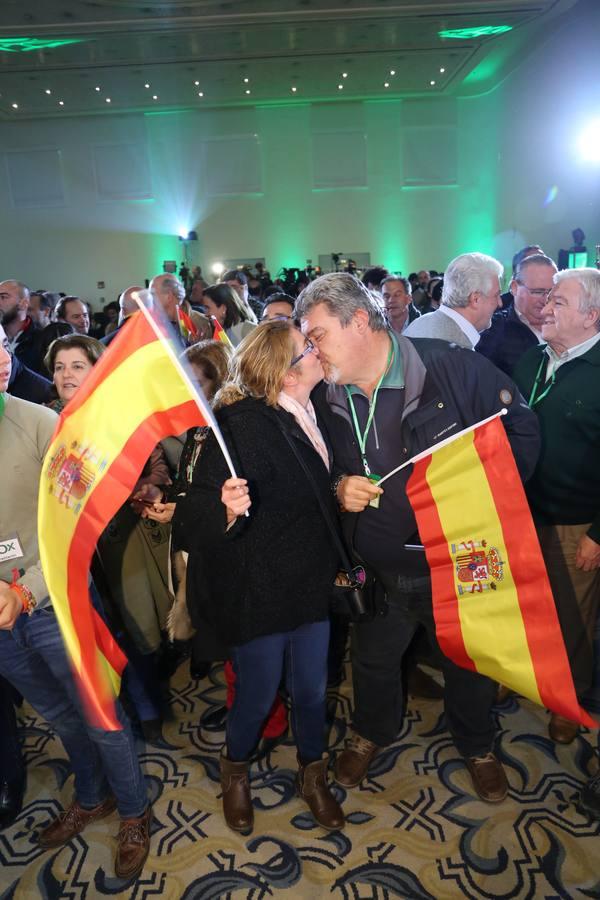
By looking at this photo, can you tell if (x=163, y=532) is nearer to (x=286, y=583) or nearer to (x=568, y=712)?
(x=286, y=583)

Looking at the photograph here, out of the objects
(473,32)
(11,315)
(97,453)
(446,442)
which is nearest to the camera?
(97,453)

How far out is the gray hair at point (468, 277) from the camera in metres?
3.18

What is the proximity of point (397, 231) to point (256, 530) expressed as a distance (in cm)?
1758

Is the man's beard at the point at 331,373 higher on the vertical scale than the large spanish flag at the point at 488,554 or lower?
higher

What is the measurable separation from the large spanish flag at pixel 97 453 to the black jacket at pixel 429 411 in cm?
73

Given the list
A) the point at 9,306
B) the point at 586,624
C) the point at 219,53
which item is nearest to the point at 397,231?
the point at 219,53

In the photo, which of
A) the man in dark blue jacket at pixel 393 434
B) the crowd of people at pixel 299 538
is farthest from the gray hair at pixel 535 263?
the man in dark blue jacket at pixel 393 434

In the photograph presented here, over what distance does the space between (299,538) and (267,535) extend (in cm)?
12

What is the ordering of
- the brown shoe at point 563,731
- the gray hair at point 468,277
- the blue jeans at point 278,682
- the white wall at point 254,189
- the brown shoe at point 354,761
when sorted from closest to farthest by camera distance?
the blue jeans at point 278,682, the brown shoe at point 354,761, the brown shoe at point 563,731, the gray hair at point 468,277, the white wall at point 254,189

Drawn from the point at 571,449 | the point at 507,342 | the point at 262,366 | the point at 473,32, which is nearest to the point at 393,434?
the point at 262,366

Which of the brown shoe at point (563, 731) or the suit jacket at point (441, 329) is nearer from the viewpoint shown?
the brown shoe at point (563, 731)

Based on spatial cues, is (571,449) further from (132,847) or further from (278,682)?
(132,847)

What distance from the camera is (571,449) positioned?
8.38 feet

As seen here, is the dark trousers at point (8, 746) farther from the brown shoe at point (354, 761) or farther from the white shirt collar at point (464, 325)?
the white shirt collar at point (464, 325)
